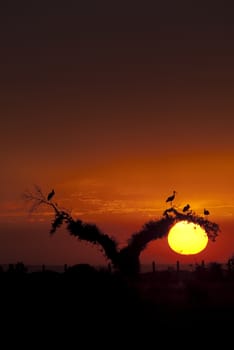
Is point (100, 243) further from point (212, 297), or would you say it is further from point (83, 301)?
point (83, 301)

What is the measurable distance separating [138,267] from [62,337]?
54.0ft

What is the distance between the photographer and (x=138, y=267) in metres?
34.9

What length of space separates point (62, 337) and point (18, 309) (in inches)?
103

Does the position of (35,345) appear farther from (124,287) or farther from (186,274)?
(186,274)

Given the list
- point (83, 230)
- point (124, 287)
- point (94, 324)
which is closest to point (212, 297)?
point (124, 287)

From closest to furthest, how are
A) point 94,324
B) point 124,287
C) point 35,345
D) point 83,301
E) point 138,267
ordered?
point 35,345 → point 94,324 → point 83,301 → point 124,287 → point 138,267

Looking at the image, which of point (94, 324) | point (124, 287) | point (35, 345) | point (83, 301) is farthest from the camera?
point (124, 287)

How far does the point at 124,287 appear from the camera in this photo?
77.7 feet

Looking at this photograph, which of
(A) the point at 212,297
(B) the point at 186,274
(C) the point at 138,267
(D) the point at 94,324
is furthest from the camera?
(B) the point at 186,274

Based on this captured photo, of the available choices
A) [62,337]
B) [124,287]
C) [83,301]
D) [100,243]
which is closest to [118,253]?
[100,243]

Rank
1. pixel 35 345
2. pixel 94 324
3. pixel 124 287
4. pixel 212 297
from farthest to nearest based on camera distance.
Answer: pixel 212 297, pixel 124 287, pixel 94 324, pixel 35 345

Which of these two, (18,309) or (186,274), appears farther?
(186,274)

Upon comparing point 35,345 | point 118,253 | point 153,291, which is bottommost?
point 35,345

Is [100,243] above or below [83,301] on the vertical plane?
above
